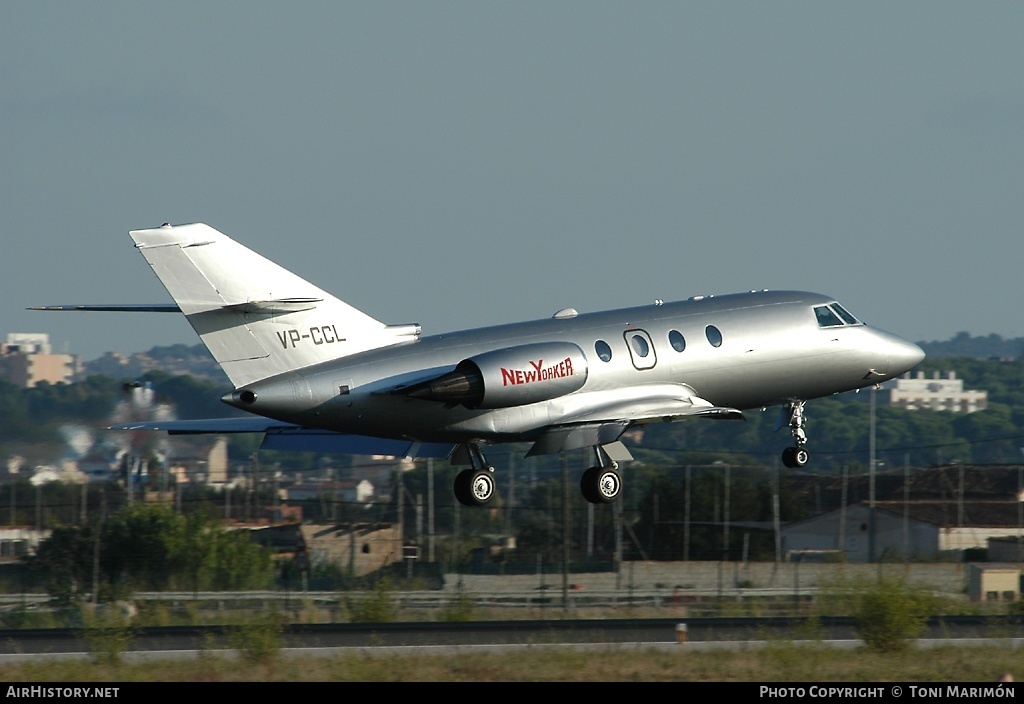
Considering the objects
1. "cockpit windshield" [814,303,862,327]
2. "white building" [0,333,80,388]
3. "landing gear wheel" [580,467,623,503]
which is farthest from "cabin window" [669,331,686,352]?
"white building" [0,333,80,388]

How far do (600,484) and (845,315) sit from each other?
25.5ft

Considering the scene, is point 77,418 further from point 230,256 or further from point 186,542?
point 230,256

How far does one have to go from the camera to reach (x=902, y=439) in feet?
359

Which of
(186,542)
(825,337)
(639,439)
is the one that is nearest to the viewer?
(825,337)

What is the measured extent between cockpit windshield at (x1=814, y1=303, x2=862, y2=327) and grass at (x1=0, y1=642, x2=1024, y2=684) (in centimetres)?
755

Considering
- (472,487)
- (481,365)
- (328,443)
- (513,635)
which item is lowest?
(513,635)

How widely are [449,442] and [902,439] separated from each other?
86206 millimetres

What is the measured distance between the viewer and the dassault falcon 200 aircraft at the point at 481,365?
84.4 ft

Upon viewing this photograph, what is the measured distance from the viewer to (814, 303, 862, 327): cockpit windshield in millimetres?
32463

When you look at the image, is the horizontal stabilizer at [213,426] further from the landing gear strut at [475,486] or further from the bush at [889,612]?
the bush at [889,612]

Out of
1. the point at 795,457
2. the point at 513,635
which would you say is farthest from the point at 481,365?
the point at 795,457

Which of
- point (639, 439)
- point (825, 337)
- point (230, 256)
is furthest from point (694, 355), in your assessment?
point (639, 439)

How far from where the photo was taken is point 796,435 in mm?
33875

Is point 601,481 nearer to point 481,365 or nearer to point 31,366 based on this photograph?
point 481,365
